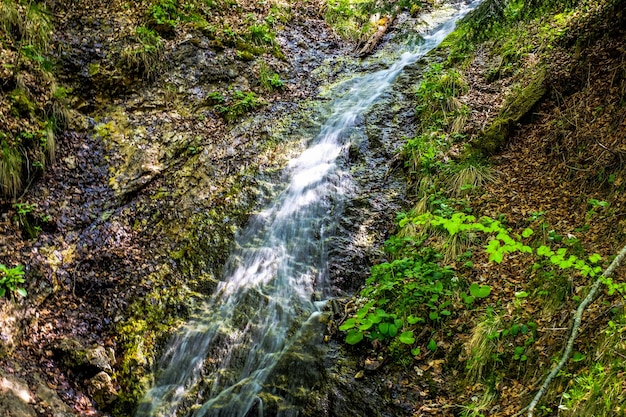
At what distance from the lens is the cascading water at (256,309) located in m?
4.32

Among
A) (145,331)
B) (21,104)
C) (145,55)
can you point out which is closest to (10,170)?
(21,104)

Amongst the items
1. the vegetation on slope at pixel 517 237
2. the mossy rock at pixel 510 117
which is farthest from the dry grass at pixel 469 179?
the mossy rock at pixel 510 117

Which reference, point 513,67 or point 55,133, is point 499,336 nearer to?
point 513,67

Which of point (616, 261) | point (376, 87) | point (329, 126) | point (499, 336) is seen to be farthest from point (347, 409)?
point (376, 87)

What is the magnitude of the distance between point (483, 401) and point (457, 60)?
698cm

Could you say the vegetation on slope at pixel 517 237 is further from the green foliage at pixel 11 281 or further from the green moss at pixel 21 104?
the green moss at pixel 21 104

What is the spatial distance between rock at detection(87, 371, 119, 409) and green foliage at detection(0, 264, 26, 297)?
1.27m

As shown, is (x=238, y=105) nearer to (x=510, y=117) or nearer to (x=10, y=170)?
(x=10, y=170)

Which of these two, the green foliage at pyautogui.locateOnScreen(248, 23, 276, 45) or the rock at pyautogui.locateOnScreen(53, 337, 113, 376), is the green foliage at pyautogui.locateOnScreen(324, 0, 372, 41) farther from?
the rock at pyautogui.locateOnScreen(53, 337, 113, 376)

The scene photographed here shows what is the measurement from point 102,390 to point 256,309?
189cm

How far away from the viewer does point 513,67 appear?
7.00m

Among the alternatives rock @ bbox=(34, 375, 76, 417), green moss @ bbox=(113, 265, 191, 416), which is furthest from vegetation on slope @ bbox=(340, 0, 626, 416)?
rock @ bbox=(34, 375, 76, 417)

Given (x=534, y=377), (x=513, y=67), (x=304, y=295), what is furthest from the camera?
(x=513, y=67)

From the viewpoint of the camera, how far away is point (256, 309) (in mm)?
5016
